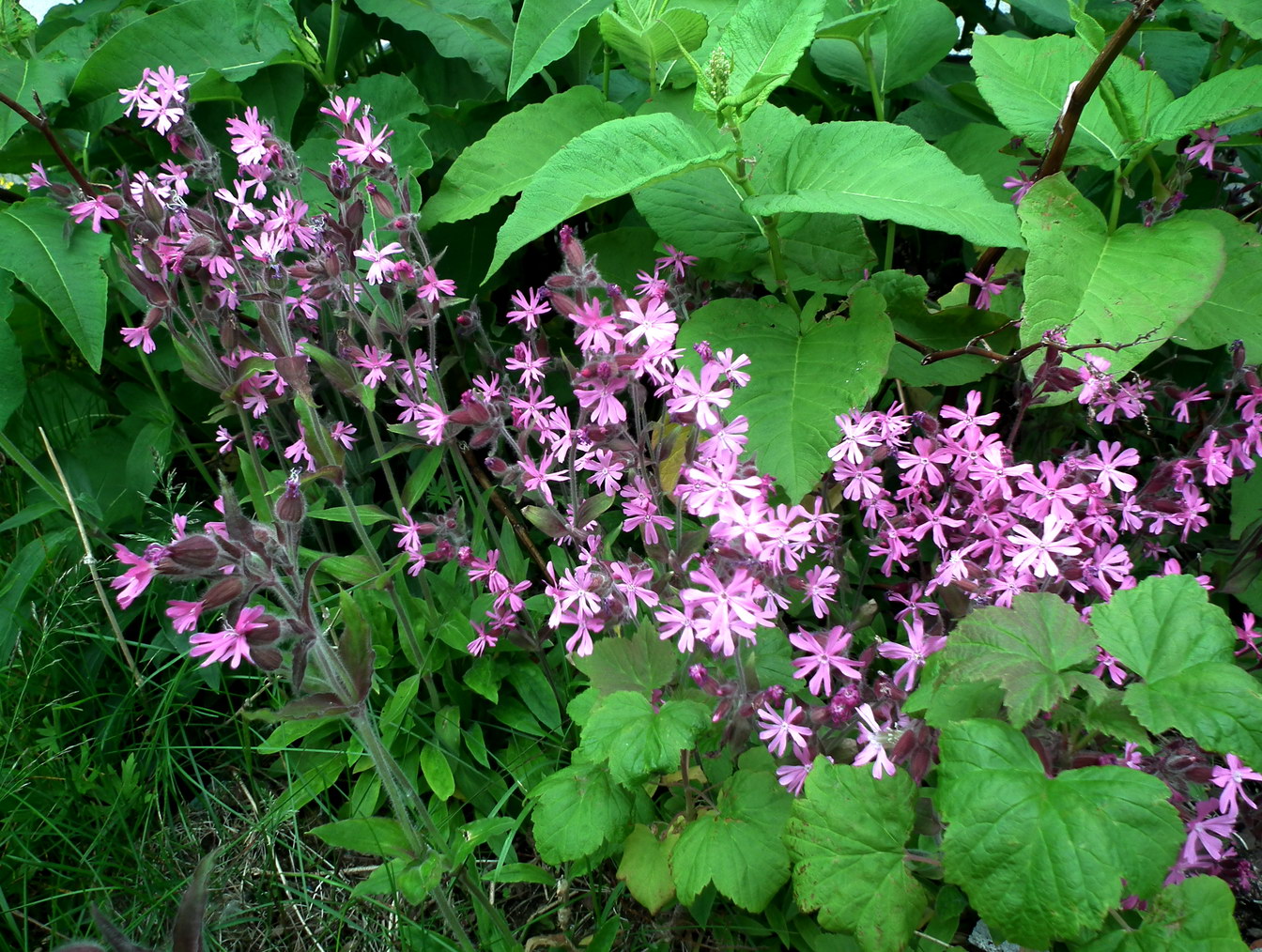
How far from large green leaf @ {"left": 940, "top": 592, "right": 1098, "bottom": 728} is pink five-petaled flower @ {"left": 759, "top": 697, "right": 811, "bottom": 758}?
258 millimetres

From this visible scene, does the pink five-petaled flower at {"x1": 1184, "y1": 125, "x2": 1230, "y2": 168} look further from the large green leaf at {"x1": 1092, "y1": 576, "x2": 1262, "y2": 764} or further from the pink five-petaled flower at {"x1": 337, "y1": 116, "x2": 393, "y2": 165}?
the pink five-petaled flower at {"x1": 337, "y1": 116, "x2": 393, "y2": 165}

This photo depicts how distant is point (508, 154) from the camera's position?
1.95m

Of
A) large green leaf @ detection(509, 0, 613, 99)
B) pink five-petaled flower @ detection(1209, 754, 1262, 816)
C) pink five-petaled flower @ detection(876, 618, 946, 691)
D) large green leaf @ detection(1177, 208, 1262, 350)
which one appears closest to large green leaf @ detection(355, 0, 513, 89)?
large green leaf @ detection(509, 0, 613, 99)

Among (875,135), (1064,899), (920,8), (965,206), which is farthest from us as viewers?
(920,8)

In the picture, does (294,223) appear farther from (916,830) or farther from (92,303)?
(916,830)

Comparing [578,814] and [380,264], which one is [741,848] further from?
[380,264]

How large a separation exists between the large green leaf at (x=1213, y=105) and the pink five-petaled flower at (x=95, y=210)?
1.99 metres

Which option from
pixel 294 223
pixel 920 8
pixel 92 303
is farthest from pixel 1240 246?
pixel 92 303

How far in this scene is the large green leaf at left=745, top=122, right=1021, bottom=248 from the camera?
143 cm

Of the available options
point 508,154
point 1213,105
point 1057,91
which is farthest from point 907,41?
point 508,154

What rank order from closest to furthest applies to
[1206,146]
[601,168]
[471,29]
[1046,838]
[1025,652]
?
[1046,838] < [1025,652] < [601,168] < [1206,146] < [471,29]

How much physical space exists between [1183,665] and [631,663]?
722mm

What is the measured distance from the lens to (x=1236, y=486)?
1.69 metres

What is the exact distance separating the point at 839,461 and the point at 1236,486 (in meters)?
0.81
